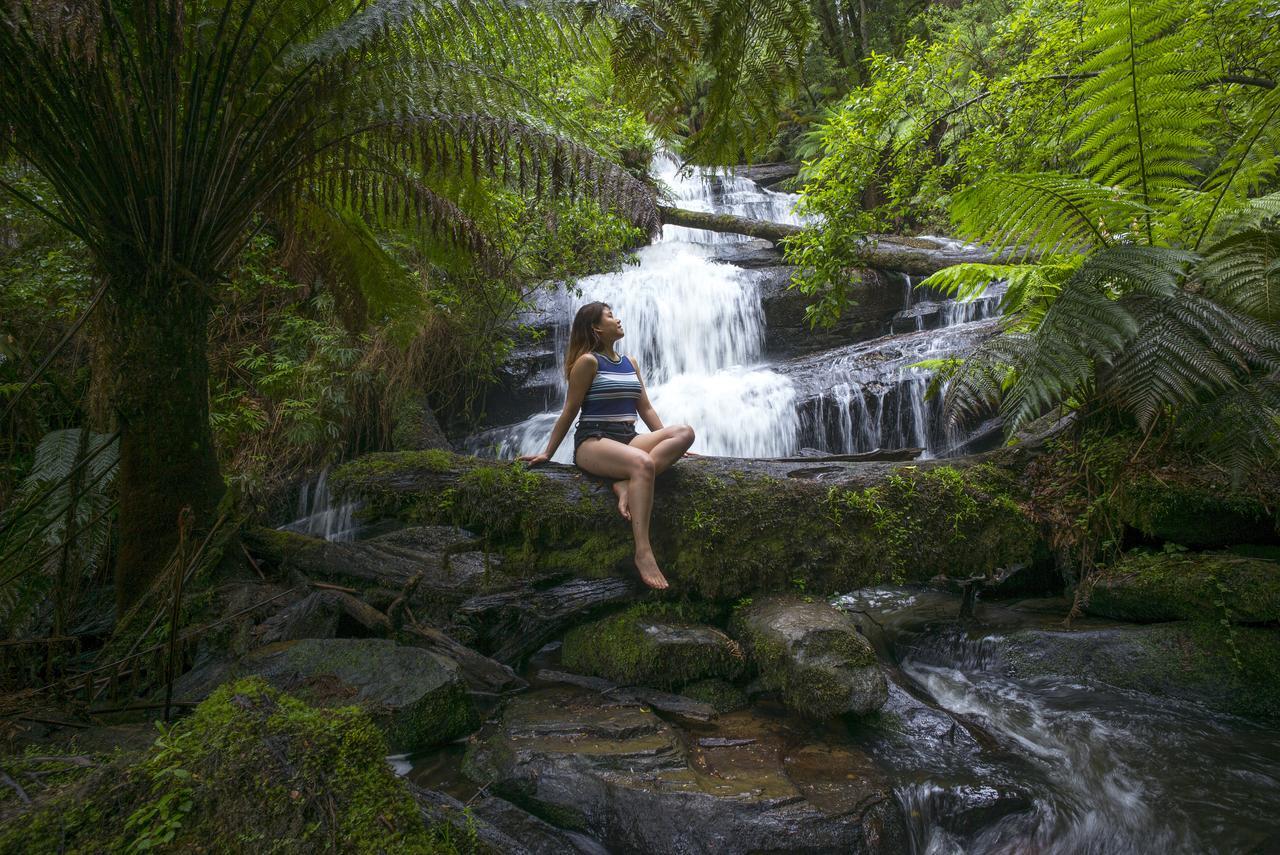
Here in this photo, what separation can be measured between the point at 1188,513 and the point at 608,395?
10.5 ft

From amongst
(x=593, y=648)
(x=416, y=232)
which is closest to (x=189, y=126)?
(x=416, y=232)

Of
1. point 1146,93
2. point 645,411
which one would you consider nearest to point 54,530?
point 645,411

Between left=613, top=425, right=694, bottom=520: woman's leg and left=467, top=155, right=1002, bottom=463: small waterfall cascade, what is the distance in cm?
219

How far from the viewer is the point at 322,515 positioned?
6027mm

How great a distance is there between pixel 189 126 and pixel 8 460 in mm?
2871

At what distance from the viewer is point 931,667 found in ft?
12.2

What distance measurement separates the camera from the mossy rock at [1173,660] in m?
3.04

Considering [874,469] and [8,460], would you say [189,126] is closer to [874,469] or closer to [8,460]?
[8,460]

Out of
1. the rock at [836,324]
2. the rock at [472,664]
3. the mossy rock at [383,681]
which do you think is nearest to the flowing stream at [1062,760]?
the rock at [472,664]

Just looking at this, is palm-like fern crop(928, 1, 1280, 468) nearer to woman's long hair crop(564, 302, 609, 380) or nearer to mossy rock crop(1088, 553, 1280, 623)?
mossy rock crop(1088, 553, 1280, 623)

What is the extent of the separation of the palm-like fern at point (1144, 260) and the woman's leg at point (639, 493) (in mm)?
1615

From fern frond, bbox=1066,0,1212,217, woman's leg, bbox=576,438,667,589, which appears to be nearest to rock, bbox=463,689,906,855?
woman's leg, bbox=576,438,667,589

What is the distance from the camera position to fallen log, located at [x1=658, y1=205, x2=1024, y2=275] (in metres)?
8.61

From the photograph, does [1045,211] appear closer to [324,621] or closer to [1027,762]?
[1027,762]
